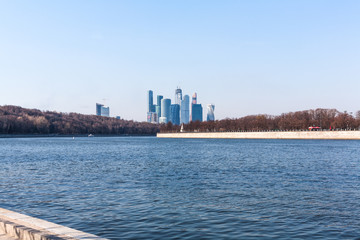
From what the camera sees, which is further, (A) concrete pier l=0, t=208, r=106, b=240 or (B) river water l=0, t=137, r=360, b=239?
(B) river water l=0, t=137, r=360, b=239

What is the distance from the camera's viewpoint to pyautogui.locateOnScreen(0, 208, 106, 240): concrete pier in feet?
29.6

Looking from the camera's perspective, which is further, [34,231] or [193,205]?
[193,205]

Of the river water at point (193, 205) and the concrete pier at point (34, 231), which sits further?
the river water at point (193, 205)

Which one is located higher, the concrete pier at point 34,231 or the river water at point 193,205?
the concrete pier at point 34,231

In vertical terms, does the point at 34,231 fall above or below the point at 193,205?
above

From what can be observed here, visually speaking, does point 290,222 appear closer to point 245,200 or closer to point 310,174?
point 245,200

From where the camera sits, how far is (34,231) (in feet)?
30.3

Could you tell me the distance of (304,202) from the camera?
19.2 metres

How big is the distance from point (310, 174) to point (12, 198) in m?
24.8

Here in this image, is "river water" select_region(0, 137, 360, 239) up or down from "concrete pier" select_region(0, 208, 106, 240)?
down

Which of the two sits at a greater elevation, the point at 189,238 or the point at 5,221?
the point at 5,221

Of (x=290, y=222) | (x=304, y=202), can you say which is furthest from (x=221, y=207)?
(x=304, y=202)

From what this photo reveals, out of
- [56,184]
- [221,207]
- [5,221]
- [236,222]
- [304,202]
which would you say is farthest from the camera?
[56,184]

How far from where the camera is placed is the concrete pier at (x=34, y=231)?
29.6ft
